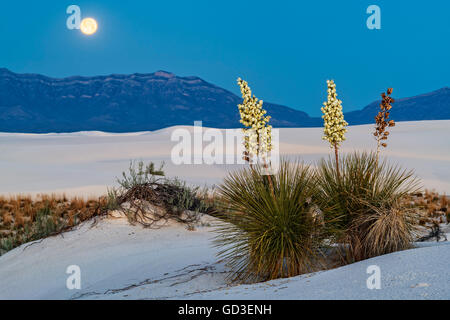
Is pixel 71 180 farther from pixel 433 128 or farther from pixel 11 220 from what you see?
pixel 433 128

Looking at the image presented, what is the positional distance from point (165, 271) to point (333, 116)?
9.04ft

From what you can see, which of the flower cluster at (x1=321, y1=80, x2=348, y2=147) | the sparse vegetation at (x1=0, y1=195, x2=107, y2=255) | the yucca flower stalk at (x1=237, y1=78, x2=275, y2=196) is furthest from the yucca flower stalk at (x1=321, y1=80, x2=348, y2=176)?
the sparse vegetation at (x1=0, y1=195, x2=107, y2=255)

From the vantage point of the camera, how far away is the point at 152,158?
89.5 feet

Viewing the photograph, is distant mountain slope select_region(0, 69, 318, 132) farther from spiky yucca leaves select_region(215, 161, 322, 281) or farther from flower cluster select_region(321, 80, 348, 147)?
flower cluster select_region(321, 80, 348, 147)

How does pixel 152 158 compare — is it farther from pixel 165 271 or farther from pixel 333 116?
pixel 333 116

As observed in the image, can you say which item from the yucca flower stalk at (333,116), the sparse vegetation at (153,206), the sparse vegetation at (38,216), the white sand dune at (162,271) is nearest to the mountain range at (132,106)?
the sparse vegetation at (38,216)

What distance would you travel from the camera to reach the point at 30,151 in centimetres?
3102

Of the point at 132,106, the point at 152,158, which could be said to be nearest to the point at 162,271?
the point at 152,158

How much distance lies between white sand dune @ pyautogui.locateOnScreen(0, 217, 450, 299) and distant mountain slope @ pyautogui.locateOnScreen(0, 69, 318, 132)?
14474 centimetres

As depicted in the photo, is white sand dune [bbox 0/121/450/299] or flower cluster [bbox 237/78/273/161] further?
flower cluster [bbox 237/78/273/161]

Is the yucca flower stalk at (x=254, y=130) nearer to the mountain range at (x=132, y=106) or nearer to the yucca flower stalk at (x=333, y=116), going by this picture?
the yucca flower stalk at (x=333, y=116)

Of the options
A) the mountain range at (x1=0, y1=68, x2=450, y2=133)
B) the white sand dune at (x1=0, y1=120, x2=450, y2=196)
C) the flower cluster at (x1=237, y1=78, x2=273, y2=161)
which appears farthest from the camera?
the mountain range at (x1=0, y1=68, x2=450, y2=133)

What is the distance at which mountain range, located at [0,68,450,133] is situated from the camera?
6358 inches
